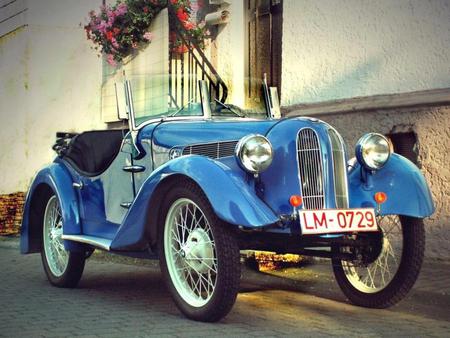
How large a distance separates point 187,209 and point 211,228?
0.41 metres

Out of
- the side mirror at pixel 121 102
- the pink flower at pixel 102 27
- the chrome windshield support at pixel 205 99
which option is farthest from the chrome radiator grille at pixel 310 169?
the pink flower at pixel 102 27

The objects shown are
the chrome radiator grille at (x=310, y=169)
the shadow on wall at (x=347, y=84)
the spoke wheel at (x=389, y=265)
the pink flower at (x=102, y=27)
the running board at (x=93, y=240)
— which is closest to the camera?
the chrome radiator grille at (x=310, y=169)

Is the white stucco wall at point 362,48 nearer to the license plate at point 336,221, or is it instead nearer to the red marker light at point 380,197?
the red marker light at point 380,197

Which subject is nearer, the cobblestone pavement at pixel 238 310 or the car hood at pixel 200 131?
the cobblestone pavement at pixel 238 310

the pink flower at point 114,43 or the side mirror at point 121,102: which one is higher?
the pink flower at point 114,43

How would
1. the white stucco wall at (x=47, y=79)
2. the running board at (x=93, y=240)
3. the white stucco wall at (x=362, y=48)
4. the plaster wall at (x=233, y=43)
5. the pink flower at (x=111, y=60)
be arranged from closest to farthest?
the running board at (x=93, y=240) → the white stucco wall at (x=362, y=48) → the plaster wall at (x=233, y=43) → the pink flower at (x=111, y=60) → the white stucco wall at (x=47, y=79)

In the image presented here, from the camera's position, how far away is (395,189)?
5359 millimetres

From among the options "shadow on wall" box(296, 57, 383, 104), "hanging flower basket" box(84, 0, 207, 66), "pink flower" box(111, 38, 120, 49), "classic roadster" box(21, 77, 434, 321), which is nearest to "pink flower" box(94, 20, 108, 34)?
"hanging flower basket" box(84, 0, 207, 66)

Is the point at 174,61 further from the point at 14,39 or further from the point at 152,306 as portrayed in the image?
the point at 14,39

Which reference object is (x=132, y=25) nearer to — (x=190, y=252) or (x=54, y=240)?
(x=54, y=240)

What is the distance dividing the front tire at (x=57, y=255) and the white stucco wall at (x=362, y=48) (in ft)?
11.8

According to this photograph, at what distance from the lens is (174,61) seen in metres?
8.92

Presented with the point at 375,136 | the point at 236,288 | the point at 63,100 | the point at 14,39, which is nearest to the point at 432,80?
the point at 375,136

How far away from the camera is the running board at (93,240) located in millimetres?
5870
